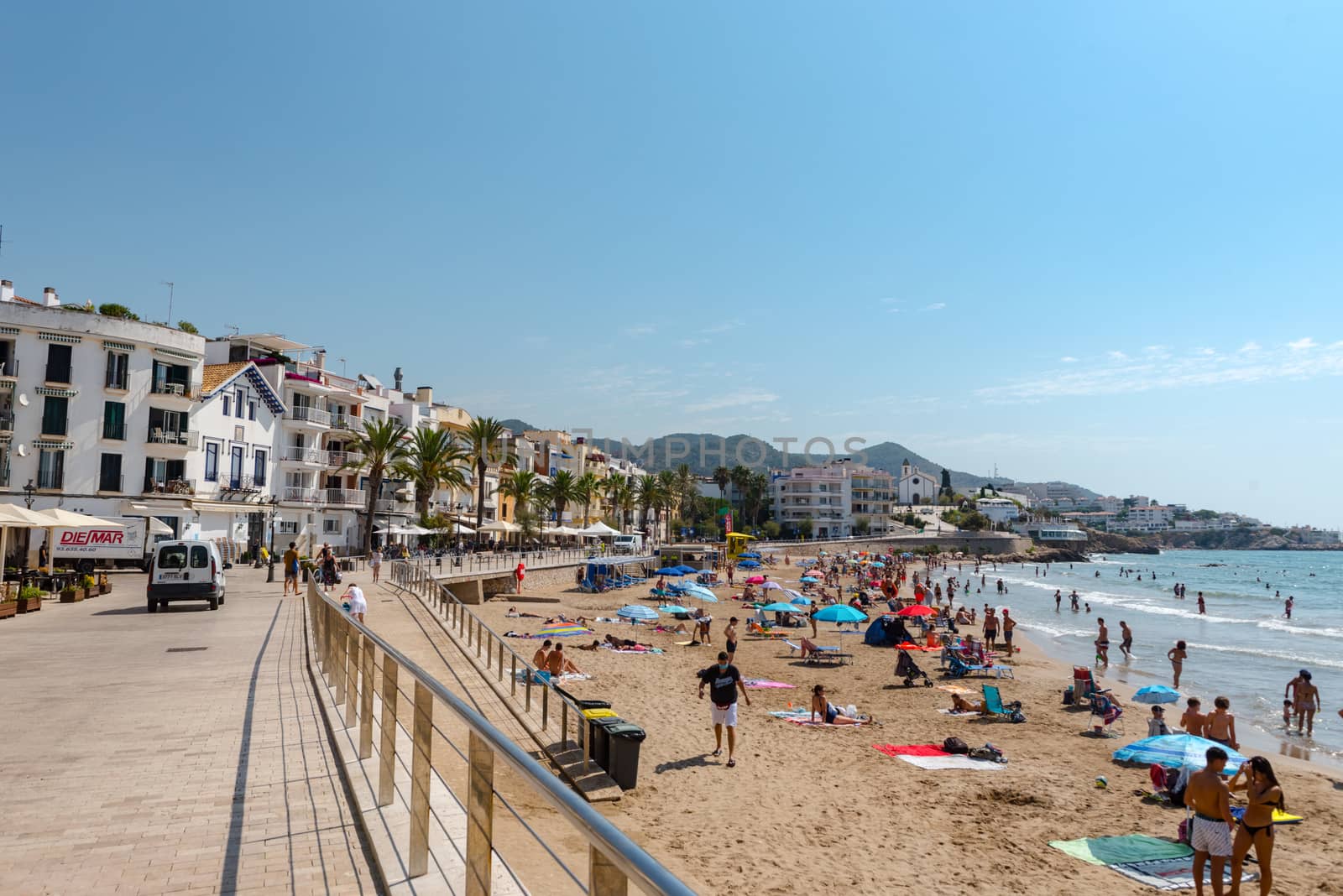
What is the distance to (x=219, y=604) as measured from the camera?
21.4m

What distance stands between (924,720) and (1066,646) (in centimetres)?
2097

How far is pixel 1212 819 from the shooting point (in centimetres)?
863

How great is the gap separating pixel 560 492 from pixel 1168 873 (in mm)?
72281

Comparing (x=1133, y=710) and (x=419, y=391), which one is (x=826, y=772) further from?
(x=419, y=391)

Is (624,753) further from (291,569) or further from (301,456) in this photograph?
(301,456)

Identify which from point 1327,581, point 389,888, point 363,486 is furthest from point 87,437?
point 1327,581

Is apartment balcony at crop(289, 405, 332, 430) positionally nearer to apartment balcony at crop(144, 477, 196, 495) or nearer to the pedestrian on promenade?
apartment balcony at crop(144, 477, 196, 495)

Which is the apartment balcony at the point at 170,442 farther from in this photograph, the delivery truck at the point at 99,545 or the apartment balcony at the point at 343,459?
the apartment balcony at the point at 343,459

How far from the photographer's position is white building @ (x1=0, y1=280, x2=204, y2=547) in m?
34.2

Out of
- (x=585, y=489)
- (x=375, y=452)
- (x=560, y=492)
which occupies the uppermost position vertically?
(x=375, y=452)

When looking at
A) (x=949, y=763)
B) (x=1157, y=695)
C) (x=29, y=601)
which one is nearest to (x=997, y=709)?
(x=1157, y=695)

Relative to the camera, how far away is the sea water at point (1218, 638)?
20688mm

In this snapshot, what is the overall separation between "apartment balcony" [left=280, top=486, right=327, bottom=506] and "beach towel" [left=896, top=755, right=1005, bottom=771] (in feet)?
134

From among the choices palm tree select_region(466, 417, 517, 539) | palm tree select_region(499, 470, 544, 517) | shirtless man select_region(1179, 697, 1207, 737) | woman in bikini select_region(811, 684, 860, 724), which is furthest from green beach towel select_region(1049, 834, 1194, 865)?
palm tree select_region(499, 470, 544, 517)
